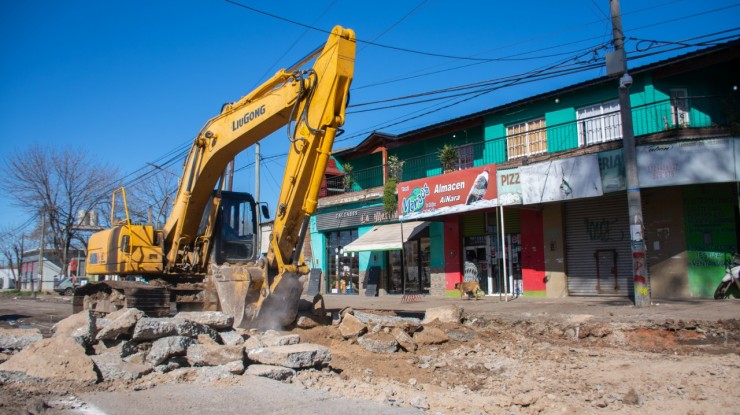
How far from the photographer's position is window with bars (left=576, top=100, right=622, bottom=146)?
703 inches

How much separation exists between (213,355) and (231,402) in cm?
140

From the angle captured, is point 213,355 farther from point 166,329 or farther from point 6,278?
point 6,278

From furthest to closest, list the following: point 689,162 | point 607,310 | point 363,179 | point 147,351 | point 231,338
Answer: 1. point 363,179
2. point 689,162
3. point 607,310
4. point 231,338
5. point 147,351

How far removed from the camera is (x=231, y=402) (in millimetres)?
5602

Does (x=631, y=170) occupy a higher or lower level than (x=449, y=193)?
lower

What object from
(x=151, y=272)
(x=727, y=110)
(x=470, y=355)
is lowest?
(x=470, y=355)

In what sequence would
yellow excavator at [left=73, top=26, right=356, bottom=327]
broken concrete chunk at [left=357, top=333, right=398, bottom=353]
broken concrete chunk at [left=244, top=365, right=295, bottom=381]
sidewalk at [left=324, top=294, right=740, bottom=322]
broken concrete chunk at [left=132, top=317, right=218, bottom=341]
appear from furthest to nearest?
sidewalk at [left=324, top=294, right=740, bottom=322] < yellow excavator at [left=73, top=26, right=356, bottom=327] < broken concrete chunk at [left=357, top=333, right=398, bottom=353] < broken concrete chunk at [left=132, top=317, right=218, bottom=341] < broken concrete chunk at [left=244, top=365, right=295, bottom=381]

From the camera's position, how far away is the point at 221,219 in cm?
1153

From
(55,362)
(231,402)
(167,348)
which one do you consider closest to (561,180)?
(167,348)

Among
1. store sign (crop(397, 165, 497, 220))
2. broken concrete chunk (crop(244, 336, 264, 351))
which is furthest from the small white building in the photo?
broken concrete chunk (crop(244, 336, 264, 351))

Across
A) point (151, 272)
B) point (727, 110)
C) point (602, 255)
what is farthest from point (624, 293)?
point (151, 272)

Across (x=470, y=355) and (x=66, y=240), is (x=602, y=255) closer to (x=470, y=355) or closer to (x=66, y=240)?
(x=470, y=355)

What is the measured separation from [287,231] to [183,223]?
3.33 m

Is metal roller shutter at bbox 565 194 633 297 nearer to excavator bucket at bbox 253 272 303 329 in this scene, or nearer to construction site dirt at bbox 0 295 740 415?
construction site dirt at bbox 0 295 740 415
